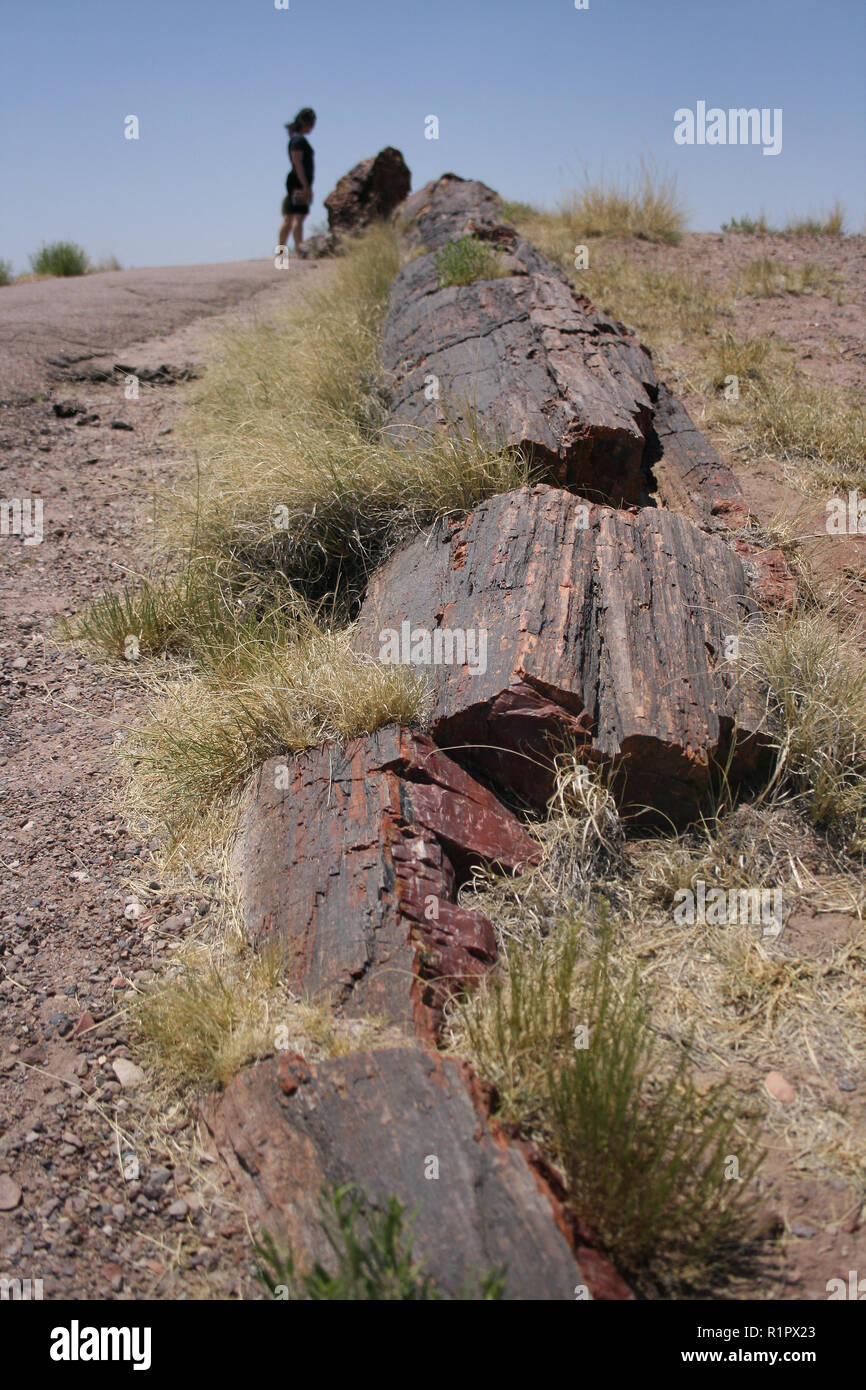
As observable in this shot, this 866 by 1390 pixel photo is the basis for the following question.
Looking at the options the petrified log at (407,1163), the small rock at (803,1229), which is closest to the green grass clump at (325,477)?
the petrified log at (407,1163)

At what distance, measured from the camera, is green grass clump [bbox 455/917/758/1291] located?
6.16 ft

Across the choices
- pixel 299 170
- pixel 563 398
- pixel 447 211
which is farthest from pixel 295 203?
pixel 563 398

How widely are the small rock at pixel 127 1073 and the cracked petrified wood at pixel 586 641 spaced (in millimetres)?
1377

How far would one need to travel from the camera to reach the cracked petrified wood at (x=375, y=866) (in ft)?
8.06

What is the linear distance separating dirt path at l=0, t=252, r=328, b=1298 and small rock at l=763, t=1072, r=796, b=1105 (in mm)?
1322

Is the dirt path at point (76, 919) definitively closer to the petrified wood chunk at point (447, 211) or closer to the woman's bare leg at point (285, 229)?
the petrified wood chunk at point (447, 211)

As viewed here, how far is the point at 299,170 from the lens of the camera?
1184cm

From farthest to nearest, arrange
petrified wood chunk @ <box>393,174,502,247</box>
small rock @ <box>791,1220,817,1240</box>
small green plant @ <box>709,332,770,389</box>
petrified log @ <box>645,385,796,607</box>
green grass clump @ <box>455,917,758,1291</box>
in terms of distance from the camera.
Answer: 1. petrified wood chunk @ <box>393,174,502,247</box>
2. small green plant @ <box>709,332,770,389</box>
3. petrified log @ <box>645,385,796,607</box>
4. small rock @ <box>791,1220,817,1240</box>
5. green grass clump @ <box>455,917,758,1291</box>

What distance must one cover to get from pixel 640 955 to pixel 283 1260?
1.28m

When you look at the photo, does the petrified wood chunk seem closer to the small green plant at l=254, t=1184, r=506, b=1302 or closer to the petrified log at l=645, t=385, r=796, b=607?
the petrified log at l=645, t=385, r=796, b=607

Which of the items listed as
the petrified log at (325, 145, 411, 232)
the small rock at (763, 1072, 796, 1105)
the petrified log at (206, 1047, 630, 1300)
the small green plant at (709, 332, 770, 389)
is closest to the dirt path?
the petrified log at (206, 1047, 630, 1300)

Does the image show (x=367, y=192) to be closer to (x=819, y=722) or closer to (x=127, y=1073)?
(x=819, y=722)

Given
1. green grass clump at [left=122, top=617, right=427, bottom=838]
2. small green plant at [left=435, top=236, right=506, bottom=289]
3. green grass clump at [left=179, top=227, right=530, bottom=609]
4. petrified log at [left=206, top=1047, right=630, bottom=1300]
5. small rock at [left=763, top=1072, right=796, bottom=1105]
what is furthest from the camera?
small green plant at [left=435, top=236, right=506, bottom=289]
